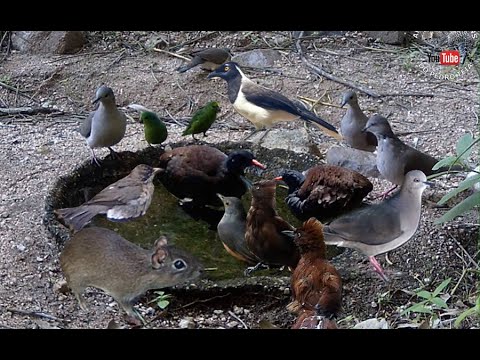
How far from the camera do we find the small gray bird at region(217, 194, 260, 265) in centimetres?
254

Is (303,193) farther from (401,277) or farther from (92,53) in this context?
(92,53)

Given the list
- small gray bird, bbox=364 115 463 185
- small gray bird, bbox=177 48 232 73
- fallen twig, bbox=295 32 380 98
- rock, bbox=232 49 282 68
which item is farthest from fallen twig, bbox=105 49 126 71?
small gray bird, bbox=364 115 463 185

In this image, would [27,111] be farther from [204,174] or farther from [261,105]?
[204,174]

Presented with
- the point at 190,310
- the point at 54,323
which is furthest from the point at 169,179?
the point at 54,323

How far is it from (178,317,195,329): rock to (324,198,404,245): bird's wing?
0.49m

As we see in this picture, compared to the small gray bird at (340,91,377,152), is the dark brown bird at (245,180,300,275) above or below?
above

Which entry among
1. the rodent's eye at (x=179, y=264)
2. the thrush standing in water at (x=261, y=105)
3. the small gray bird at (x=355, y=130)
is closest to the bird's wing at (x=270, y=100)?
the thrush standing in water at (x=261, y=105)

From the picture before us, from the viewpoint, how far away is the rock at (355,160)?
127 inches

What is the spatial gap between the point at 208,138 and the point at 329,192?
1019mm

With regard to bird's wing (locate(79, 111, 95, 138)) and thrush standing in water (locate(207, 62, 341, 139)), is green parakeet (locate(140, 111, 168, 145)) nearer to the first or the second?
bird's wing (locate(79, 111, 95, 138))

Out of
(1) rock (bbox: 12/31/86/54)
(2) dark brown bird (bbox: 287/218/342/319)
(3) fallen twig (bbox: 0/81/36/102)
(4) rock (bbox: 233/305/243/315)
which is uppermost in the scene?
(2) dark brown bird (bbox: 287/218/342/319)

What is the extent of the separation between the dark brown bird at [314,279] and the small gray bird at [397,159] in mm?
783

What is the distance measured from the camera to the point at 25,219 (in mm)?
2701

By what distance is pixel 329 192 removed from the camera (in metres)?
2.64
